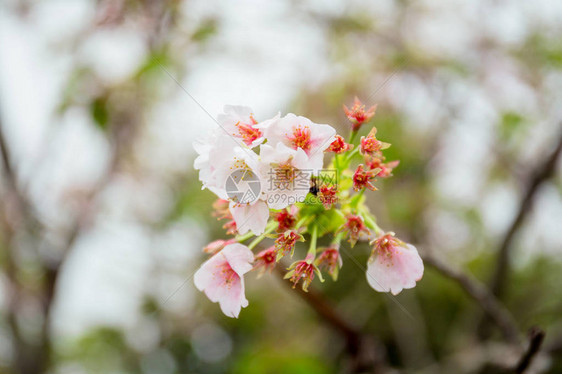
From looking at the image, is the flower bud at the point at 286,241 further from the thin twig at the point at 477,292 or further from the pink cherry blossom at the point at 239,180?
the thin twig at the point at 477,292

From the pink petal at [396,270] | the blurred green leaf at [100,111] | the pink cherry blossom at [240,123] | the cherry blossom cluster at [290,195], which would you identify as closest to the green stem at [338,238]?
the cherry blossom cluster at [290,195]

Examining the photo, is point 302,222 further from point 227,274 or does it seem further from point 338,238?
point 227,274

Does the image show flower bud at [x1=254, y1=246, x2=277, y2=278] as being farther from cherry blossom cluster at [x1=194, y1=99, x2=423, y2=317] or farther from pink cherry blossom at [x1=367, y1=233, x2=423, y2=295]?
pink cherry blossom at [x1=367, y1=233, x2=423, y2=295]

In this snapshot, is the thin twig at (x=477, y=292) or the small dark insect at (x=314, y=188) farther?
the thin twig at (x=477, y=292)

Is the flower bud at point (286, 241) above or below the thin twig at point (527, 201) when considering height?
above

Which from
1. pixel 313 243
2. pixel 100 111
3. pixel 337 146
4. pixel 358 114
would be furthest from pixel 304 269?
pixel 100 111

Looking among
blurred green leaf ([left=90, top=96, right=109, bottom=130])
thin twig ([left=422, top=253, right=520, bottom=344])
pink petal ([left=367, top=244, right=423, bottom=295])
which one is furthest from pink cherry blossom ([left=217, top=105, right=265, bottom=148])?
blurred green leaf ([left=90, top=96, right=109, bottom=130])
